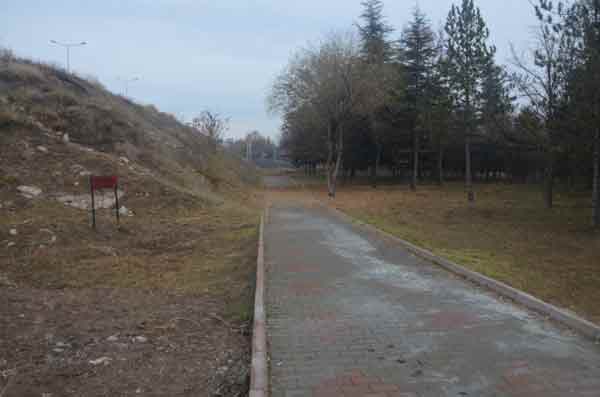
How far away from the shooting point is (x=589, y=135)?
52.0 ft

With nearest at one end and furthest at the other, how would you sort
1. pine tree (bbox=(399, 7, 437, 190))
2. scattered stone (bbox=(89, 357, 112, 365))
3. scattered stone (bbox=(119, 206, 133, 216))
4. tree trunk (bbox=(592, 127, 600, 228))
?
1. scattered stone (bbox=(89, 357, 112, 365))
2. scattered stone (bbox=(119, 206, 133, 216))
3. tree trunk (bbox=(592, 127, 600, 228))
4. pine tree (bbox=(399, 7, 437, 190))

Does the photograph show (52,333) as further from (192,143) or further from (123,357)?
(192,143)

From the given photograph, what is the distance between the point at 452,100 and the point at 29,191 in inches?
910

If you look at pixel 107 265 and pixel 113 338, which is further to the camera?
pixel 107 265

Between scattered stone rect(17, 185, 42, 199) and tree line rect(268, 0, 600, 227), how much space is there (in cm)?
1741

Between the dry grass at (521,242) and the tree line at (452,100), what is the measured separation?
229 centimetres

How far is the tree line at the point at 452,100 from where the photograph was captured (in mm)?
16234

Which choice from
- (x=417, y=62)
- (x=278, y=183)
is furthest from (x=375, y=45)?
(x=278, y=183)

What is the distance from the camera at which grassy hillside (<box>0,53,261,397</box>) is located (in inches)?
184

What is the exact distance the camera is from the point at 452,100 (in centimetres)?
2895

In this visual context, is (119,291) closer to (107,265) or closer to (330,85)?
(107,265)

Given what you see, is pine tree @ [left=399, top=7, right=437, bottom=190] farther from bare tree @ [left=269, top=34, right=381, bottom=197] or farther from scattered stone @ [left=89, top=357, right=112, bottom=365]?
scattered stone @ [left=89, top=357, right=112, bottom=365]

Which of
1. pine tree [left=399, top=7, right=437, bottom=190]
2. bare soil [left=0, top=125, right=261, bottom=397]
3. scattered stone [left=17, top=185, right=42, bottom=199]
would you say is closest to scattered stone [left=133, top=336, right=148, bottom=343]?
bare soil [left=0, top=125, right=261, bottom=397]

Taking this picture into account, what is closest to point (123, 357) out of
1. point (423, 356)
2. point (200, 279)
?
point (423, 356)
